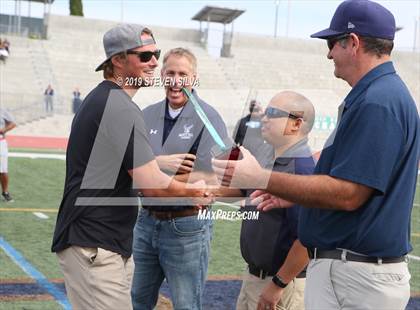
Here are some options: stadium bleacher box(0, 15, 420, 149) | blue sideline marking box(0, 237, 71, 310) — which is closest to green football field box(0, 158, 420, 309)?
blue sideline marking box(0, 237, 71, 310)

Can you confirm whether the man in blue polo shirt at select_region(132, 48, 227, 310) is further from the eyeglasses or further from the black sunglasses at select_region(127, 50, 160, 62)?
the eyeglasses

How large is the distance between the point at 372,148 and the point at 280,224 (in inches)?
45.7

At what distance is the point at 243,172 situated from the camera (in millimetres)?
2422

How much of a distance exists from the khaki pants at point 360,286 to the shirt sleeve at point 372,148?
0.36 m

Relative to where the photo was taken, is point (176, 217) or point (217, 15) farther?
point (217, 15)

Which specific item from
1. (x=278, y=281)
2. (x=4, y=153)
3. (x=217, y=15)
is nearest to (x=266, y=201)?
(x=278, y=281)

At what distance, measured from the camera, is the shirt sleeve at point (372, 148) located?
7.86 ft

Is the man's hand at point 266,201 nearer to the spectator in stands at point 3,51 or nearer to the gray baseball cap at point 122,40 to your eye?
the gray baseball cap at point 122,40

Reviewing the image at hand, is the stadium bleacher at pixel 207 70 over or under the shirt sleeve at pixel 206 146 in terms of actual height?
under

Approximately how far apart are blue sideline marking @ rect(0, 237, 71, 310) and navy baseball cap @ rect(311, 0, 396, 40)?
11.7 ft

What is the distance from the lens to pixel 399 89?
8.26ft

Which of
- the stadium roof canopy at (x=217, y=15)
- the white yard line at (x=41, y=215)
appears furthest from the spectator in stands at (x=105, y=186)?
the stadium roof canopy at (x=217, y=15)

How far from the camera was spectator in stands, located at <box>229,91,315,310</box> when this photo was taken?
3432 mm

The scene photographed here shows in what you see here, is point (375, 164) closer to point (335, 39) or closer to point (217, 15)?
point (335, 39)
